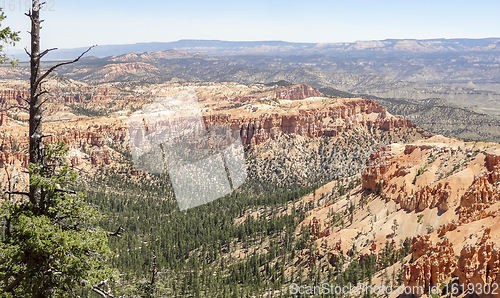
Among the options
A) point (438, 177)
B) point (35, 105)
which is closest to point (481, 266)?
point (35, 105)

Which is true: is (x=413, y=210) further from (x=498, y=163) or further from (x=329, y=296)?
(x=329, y=296)

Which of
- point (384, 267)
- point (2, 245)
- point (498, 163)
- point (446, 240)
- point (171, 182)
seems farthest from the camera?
point (171, 182)

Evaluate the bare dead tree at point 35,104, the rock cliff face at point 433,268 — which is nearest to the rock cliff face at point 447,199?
the rock cliff face at point 433,268

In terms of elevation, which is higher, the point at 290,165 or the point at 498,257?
the point at 498,257

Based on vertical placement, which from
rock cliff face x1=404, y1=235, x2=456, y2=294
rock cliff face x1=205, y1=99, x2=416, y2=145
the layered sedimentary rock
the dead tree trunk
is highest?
the dead tree trunk

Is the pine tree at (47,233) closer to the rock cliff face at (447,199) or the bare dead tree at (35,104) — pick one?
the bare dead tree at (35,104)

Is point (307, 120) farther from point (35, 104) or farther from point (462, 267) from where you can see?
point (35, 104)

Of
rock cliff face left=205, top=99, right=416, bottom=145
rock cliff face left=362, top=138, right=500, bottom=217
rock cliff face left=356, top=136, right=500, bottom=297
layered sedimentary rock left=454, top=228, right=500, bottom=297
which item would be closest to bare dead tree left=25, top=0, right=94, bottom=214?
layered sedimentary rock left=454, top=228, right=500, bottom=297

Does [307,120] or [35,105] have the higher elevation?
[35,105]

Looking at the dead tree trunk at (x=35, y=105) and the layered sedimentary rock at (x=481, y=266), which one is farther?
the layered sedimentary rock at (x=481, y=266)

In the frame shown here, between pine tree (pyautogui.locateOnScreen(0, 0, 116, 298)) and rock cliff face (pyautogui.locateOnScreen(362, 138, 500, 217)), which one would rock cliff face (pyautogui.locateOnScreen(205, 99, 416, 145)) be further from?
pine tree (pyautogui.locateOnScreen(0, 0, 116, 298))

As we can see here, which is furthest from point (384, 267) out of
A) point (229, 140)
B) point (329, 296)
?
point (229, 140)
